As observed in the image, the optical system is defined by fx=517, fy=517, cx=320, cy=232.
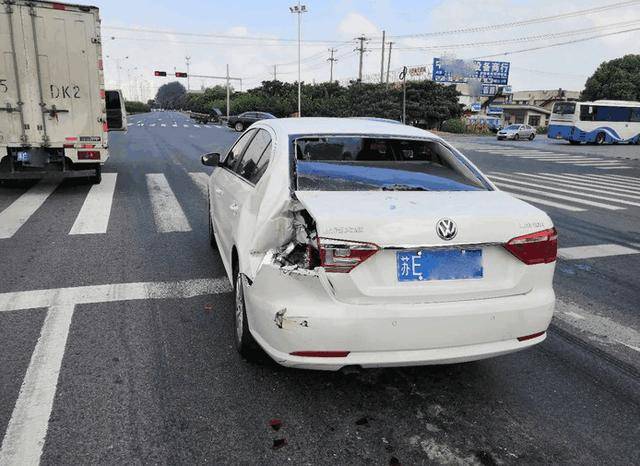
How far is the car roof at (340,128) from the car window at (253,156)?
111 mm

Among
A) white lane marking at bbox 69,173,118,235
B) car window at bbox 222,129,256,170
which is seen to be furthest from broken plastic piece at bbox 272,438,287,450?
white lane marking at bbox 69,173,118,235

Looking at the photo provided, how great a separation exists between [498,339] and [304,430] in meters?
1.16

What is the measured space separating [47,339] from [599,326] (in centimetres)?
425

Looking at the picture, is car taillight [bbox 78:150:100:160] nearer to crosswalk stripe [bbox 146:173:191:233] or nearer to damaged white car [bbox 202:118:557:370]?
crosswalk stripe [bbox 146:173:191:233]

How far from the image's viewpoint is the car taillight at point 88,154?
9445mm

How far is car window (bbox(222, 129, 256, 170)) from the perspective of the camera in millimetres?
4686

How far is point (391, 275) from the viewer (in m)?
2.66

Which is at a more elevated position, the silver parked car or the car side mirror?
the car side mirror

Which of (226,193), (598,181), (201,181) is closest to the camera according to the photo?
(226,193)

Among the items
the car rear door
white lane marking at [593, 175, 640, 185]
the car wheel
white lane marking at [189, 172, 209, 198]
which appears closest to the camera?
the car wheel

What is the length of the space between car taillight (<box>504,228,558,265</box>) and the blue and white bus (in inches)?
1515

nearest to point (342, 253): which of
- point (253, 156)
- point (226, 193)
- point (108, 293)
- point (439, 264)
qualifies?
point (439, 264)

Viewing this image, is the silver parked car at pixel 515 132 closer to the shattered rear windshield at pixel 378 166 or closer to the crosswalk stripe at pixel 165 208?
the crosswalk stripe at pixel 165 208

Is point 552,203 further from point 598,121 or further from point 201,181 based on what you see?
point 598,121
